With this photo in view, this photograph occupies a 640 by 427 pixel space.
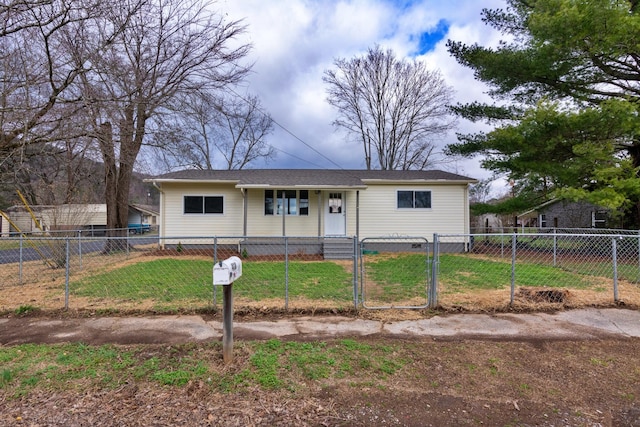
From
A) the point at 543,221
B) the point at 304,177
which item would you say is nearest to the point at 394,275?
the point at 304,177

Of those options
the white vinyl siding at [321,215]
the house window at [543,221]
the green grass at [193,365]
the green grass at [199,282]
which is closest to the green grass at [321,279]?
the green grass at [199,282]

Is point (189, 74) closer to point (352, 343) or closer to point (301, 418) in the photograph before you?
point (352, 343)

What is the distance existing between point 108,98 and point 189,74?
4416 millimetres

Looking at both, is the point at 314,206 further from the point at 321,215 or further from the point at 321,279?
the point at 321,279

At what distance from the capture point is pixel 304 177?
564 inches

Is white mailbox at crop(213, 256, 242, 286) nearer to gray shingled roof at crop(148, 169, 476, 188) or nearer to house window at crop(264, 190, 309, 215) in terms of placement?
gray shingled roof at crop(148, 169, 476, 188)

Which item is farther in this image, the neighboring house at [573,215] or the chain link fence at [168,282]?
the neighboring house at [573,215]

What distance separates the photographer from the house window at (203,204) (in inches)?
529

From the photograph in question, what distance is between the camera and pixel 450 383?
2809 mm

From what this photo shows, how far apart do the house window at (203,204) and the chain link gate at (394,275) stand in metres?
6.51

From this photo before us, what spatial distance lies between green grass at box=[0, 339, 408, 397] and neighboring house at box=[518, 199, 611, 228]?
16861 mm

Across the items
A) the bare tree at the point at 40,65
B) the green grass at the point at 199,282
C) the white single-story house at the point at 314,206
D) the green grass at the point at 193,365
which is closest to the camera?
the green grass at the point at 193,365

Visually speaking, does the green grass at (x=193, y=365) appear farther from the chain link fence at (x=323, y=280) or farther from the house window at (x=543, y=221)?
the house window at (x=543, y=221)

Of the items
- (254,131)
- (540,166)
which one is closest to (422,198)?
(540,166)
